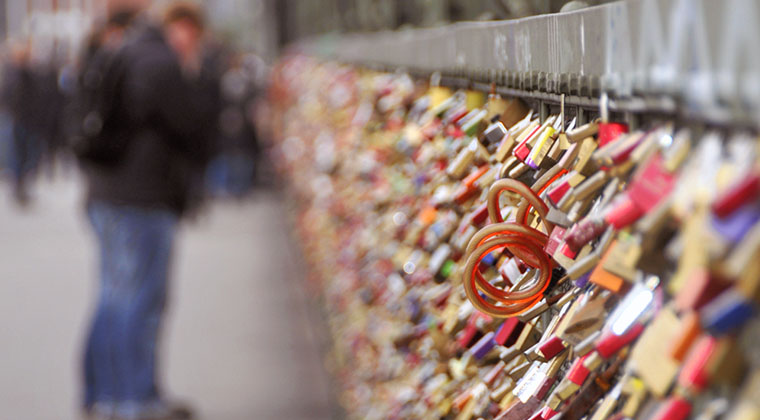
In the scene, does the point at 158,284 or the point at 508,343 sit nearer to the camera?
the point at 508,343

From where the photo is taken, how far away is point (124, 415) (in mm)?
4996

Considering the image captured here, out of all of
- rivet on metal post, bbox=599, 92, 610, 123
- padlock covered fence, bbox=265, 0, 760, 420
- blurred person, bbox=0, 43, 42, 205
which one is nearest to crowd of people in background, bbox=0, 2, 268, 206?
blurred person, bbox=0, 43, 42, 205

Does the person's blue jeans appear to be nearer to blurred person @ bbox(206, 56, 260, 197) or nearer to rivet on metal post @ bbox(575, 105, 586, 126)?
rivet on metal post @ bbox(575, 105, 586, 126)

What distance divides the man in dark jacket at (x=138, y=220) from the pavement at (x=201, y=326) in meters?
0.44

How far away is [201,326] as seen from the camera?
7137 millimetres

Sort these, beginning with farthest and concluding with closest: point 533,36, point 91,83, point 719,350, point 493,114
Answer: point 91,83
point 493,114
point 533,36
point 719,350

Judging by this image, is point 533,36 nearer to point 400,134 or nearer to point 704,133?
point 704,133

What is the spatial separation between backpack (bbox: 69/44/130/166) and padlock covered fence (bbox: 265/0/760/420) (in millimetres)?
2126

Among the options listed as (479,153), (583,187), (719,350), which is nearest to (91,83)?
(479,153)

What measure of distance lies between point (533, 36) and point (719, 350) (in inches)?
32.5

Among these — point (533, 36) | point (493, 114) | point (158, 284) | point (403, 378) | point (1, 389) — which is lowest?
point (1, 389)

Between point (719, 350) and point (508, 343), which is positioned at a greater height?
point (719, 350)

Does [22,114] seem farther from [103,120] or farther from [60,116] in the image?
[103,120]

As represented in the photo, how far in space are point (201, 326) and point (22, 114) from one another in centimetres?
879
